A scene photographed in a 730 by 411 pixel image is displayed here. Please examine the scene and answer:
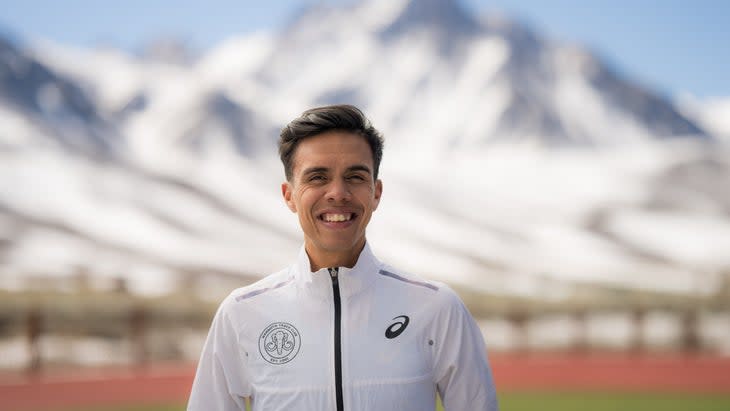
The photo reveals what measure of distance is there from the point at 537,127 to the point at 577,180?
50554mm

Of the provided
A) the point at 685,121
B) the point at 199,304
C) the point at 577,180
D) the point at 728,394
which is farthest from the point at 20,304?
the point at 685,121

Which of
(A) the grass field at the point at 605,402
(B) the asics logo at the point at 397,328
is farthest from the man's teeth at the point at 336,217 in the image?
(A) the grass field at the point at 605,402

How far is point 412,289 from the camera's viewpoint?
190 cm

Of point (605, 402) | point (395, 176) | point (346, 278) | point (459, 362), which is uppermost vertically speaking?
point (395, 176)

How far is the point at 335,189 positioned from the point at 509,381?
987cm

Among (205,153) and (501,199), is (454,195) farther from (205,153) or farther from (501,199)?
(205,153)

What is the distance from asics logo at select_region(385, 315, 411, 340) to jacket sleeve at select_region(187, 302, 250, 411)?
13.0 inches

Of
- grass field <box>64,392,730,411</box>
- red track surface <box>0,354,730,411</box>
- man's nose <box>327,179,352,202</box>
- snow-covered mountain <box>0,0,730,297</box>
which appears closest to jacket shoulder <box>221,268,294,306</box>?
man's nose <box>327,179,352,202</box>

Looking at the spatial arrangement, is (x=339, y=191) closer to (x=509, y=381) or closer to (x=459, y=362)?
(x=459, y=362)

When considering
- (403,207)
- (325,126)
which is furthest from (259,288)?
(403,207)

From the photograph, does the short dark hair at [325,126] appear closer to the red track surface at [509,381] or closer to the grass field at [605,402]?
the grass field at [605,402]

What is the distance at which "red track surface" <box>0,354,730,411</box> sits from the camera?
10.0 m

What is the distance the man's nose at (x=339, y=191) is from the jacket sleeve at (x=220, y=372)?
13.5 inches

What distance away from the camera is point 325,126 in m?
1.88
